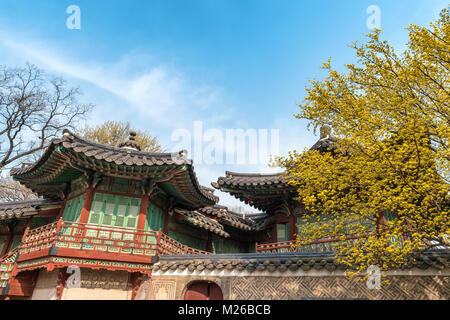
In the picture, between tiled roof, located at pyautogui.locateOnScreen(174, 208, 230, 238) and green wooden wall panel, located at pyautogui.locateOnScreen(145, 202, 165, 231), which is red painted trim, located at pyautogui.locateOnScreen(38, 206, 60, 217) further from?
tiled roof, located at pyautogui.locateOnScreen(174, 208, 230, 238)

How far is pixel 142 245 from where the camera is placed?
11172 mm

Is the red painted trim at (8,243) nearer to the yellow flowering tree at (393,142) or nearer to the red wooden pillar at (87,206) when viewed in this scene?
the red wooden pillar at (87,206)

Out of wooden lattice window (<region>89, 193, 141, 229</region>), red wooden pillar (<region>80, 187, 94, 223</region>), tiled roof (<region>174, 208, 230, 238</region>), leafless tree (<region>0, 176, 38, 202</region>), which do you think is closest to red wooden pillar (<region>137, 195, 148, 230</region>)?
wooden lattice window (<region>89, 193, 141, 229</region>)

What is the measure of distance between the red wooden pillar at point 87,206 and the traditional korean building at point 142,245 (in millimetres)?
35

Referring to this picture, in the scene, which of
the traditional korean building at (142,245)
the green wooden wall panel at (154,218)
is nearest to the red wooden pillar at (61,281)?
the traditional korean building at (142,245)

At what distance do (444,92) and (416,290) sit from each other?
182 inches

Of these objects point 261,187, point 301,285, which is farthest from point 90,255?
point 261,187

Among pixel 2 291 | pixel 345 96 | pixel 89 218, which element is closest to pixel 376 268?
pixel 345 96

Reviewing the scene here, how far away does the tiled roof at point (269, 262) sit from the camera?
7.35 m

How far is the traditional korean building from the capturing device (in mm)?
8594

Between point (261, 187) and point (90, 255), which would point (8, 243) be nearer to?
point (90, 255)

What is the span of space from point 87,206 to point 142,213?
6.49 ft

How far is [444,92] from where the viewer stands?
20.7ft
